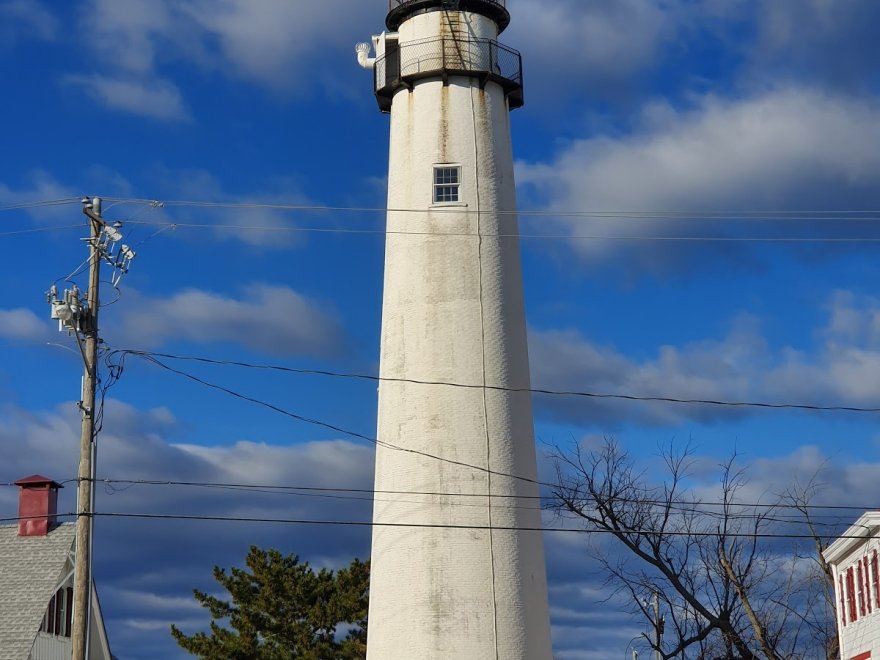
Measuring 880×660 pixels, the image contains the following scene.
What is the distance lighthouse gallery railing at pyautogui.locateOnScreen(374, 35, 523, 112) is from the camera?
25.8 metres

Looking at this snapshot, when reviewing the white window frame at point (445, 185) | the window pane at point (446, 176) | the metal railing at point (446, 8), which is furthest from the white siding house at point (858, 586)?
the metal railing at point (446, 8)

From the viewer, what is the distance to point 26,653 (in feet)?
95.1

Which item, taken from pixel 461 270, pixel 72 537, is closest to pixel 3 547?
pixel 72 537

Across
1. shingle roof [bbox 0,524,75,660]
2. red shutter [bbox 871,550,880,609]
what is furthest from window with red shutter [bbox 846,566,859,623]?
shingle roof [bbox 0,524,75,660]

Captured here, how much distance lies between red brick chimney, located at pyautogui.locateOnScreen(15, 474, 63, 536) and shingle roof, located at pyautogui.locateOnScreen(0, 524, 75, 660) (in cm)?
19

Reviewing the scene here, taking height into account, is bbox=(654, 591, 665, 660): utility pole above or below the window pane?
below

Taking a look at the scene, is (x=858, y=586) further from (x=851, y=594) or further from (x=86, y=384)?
(x=86, y=384)

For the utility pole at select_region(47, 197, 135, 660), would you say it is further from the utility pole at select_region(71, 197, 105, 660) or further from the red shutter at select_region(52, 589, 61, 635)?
the red shutter at select_region(52, 589, 61, 635)

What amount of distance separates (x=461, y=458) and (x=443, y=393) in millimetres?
1203

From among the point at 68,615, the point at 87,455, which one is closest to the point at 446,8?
the point at 87,455

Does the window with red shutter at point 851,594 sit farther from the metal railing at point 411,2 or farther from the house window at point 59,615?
the house window at point 59,615

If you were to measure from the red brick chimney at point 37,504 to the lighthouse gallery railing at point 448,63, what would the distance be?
12.3m

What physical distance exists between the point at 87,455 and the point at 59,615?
45.6 feet

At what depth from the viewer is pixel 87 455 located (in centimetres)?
1848
